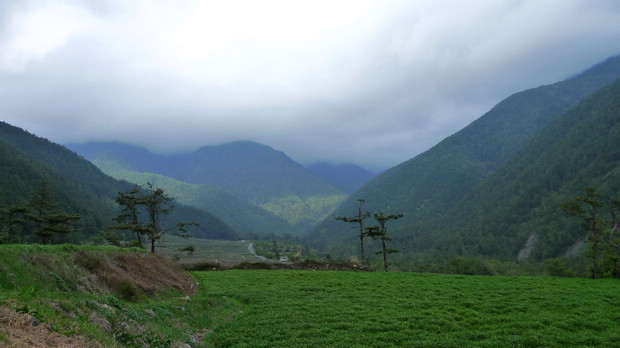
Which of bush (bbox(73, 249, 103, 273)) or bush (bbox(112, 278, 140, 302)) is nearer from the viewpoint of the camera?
bush (bbox(112, 278, 140, 302))

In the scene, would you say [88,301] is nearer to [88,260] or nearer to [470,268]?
[88,260]

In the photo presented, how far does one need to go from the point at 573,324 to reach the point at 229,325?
1673cm

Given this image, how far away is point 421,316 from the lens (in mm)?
15422

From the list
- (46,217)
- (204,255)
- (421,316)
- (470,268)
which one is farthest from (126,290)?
(470,268)

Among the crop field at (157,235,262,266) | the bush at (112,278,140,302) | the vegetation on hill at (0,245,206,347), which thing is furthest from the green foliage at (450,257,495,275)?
the bush at (112,278,140,302)

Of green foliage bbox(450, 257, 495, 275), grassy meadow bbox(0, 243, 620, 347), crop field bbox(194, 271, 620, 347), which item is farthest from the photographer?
green foliage bbox(450, 257, 495, 275)

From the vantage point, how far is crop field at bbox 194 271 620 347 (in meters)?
12.5

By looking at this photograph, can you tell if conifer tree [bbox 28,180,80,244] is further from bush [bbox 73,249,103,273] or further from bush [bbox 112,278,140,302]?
bush [bbox 112,278,140,302]

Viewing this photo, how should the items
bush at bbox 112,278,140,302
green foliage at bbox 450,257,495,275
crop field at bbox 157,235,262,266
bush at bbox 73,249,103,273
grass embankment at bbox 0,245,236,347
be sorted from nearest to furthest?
grass embankment at bbox 0,245,236,347 → bush at bbox 112,278,140,302 → bush at bbox 73,249,103,273 → crop field at bbox 157,235,262,266 → green foliage at bbox 450,257,495,275

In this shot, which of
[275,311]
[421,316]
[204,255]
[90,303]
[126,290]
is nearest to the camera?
[90,303]

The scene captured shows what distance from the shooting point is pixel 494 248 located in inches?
7702

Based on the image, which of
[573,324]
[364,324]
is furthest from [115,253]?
[573,324]

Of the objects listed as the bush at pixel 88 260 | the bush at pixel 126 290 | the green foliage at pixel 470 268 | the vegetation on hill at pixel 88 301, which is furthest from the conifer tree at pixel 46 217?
the green foliage at pixel 470 268

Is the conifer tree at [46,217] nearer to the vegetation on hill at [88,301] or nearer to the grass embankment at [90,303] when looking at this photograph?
the vegetation on hill at [88,301]
